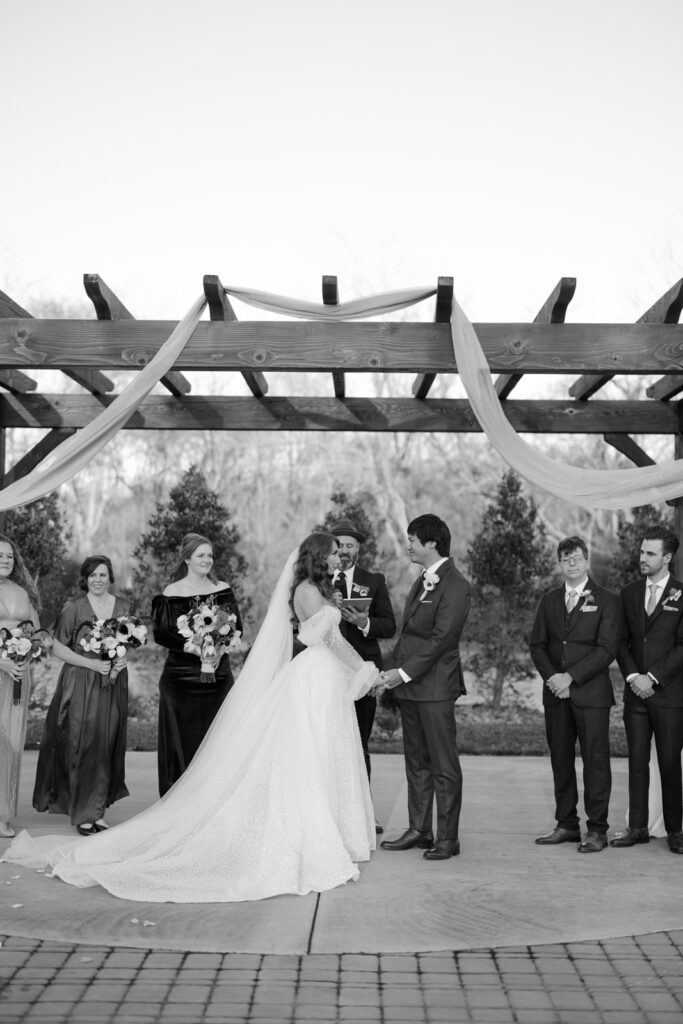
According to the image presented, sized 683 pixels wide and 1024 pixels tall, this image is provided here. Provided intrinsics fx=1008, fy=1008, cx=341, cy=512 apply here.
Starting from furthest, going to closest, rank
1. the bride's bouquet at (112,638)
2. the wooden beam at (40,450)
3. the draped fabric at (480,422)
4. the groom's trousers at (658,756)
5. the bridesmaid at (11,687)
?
1. the wooden beam at (40,450)
2. the bride's bouquet at (112,638)
3. the bridesmaid at (11,687)
4. the groom's trousers at (658,756)
5. the draped fabric at (480,422)

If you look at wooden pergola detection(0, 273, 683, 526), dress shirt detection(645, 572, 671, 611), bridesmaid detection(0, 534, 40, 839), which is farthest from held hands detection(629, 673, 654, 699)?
bridesmaid detection(0, 534, 40, 839)

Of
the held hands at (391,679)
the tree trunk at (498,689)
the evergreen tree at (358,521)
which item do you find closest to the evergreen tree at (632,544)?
the tree trunk at (498,689)

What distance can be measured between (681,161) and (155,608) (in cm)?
2250

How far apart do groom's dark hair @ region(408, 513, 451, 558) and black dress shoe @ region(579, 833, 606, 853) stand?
6.92ft

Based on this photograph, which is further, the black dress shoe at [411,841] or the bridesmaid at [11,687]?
the bridesmaid at [11,687]

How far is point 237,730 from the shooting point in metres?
6.39

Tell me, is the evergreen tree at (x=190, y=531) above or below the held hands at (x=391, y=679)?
above

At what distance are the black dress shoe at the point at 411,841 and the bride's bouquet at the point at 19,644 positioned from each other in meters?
2.75

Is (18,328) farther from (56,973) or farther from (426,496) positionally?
(426,496)

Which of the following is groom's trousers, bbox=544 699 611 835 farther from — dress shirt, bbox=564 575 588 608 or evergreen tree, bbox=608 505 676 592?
evergreen tree, bbox=608 505 676 592

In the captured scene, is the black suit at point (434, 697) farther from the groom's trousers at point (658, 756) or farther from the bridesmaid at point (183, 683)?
the bridesmaid at point (183, 683)

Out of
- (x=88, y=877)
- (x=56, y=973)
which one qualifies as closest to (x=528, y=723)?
(x=88, y=877)

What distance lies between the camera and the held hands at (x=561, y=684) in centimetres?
671

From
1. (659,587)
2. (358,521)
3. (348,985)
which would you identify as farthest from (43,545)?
(348,985)
